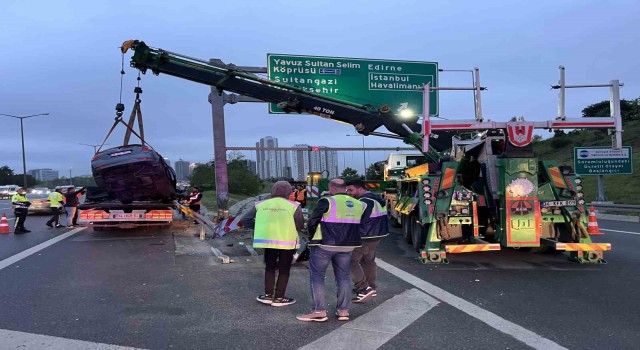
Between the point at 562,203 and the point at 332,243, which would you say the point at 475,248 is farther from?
the point at 332,243

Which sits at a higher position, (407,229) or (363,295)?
(407,229)

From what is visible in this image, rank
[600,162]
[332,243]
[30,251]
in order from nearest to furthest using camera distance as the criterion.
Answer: [332,243] → [30,251] → [600,162]

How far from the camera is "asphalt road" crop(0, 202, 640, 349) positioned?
14.6ft

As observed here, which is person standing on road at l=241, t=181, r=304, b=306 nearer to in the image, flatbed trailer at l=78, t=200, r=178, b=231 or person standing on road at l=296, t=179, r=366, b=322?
person standing on road at l=296, t=179, r=366, b=322

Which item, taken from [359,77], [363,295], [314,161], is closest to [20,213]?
[359,77]

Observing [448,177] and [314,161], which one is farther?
[314,161]

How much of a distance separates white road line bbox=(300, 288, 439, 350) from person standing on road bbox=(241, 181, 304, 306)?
42.7 inches

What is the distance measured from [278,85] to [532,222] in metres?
6.90

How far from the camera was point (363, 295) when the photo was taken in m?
5.78

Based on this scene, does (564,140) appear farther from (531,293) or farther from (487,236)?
(531,293)

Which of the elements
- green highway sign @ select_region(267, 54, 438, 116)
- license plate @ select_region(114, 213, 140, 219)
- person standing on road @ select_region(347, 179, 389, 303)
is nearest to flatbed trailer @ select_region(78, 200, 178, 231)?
license plate @ select_region(114, 213, 140, 219)

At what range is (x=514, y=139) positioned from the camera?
7.84 meters

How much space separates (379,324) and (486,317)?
4.04 feet

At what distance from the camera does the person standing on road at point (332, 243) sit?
5.01 metres
